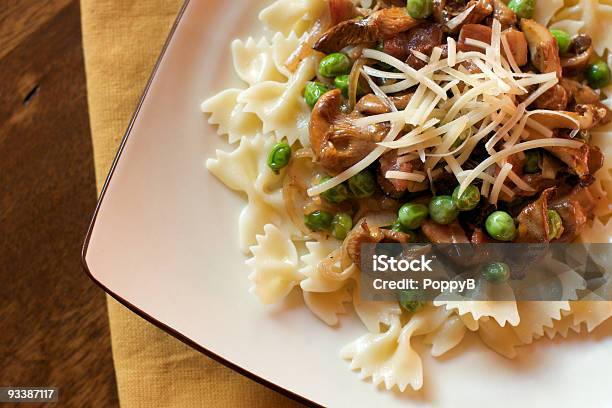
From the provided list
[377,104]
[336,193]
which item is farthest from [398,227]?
[377,104]

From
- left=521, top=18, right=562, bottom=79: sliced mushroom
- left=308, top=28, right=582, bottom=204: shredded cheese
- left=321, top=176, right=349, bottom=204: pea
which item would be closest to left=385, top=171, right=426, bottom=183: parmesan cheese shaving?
left=308, top=28, right=582, bottom=204: shredded cheese

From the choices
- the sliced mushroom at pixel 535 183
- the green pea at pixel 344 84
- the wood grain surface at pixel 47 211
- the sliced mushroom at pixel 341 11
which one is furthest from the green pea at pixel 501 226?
the wood grain surface at pixel 47 211

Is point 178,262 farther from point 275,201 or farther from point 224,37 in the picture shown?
point 224,37

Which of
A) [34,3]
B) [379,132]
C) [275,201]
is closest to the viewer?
[379,132]

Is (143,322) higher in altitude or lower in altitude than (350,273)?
lower

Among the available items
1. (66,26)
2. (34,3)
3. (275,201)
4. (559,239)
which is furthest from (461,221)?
(34,3)

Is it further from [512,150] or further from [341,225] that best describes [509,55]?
[341,225]
